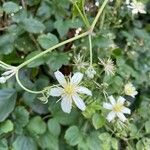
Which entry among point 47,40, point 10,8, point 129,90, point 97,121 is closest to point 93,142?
point 97,121

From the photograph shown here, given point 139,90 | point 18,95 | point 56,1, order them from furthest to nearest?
point 139,90, point 56,1, point 18,95

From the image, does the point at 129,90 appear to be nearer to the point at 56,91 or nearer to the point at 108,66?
the point at 108,66

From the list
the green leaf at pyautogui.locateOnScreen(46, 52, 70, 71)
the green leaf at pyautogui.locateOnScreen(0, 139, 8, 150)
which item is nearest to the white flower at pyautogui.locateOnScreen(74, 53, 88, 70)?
the green leaf at pyautogui.locateOnScreen(46, 52, 70, 71)

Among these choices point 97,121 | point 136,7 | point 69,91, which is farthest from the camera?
A: point 136,7

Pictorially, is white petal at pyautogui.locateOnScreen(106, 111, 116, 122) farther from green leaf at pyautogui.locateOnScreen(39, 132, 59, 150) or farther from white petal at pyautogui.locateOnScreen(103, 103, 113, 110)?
green leaf at pyautogui.locateOnScreen(39, 132, 59, 150)

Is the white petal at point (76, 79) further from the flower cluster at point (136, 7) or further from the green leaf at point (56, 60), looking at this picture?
the flower cluster at point (136, 7)

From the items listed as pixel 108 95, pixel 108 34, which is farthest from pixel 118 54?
pixel 108 95

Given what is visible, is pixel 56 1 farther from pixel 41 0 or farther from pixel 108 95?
pixel 108 95

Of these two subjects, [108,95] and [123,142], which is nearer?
[108,95]
